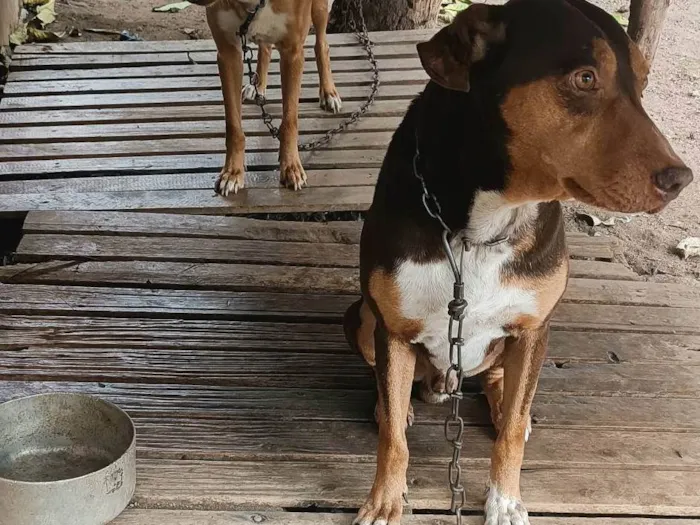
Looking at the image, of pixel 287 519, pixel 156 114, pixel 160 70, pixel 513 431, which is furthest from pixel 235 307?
pixel 160 70

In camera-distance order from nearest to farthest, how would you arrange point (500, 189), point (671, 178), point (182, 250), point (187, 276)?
point (671, 178)
point (500, 189)
point (187, 276)
point (182, 250)

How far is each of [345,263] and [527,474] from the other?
1.46 metres

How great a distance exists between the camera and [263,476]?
2705mm

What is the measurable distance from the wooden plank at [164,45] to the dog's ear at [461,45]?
447 cm

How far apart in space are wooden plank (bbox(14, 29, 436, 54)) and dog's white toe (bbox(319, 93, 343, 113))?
1.05m

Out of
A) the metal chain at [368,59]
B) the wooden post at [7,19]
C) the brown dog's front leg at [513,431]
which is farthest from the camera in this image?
the wooden post at [7,19]

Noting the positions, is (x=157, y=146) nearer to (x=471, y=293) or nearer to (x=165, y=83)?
(x=165, y=83)

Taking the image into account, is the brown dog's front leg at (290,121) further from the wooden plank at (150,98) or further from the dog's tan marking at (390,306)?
the dog's tan marking at (390,306)

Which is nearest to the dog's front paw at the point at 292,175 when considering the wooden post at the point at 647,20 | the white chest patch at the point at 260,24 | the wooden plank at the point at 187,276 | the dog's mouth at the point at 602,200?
the white chest patch at the point at 260,24

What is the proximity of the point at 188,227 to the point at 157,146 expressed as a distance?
3.29 feet

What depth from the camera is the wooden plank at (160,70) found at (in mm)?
5902

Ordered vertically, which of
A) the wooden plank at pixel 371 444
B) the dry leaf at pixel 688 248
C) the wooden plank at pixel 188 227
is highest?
the wooden plank at pixel 188 227

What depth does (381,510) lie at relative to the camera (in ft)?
8.28

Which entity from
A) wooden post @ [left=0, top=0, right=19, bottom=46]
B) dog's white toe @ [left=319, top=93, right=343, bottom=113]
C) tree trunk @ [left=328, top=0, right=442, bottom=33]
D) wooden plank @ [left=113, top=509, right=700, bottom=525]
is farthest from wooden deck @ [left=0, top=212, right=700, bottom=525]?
tree trunk @ [left=328, top=0, right=442, bottom=33]
